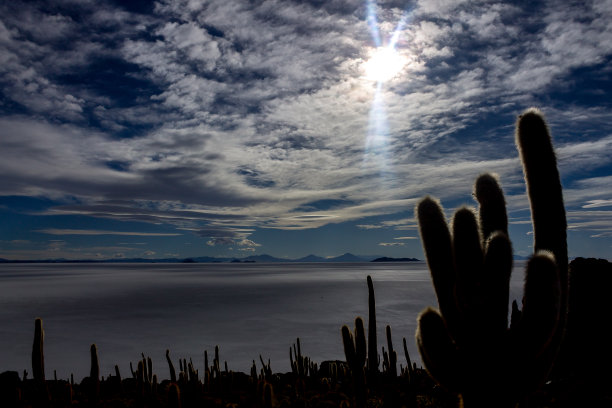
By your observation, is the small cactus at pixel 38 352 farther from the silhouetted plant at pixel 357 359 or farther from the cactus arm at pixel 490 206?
the cactus arm at pixel 490 206

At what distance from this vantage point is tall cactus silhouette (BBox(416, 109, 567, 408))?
13.3 feet

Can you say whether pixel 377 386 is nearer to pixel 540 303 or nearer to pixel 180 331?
pixel 540 303

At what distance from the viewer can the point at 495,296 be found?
4.20 meters

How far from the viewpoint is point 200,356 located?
27.0 metres

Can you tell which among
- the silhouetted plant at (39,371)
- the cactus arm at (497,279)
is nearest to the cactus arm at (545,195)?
the cactus arm at (497,279)

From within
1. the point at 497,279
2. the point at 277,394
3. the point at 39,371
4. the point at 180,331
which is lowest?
the point at 180,331

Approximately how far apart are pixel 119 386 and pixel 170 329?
29325 millimetres

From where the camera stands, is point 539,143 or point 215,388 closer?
point 539,143

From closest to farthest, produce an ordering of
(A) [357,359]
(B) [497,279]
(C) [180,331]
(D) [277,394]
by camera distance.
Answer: (B) [497,279]
(A) [357,359]
(D) [277,394]
(C) [180,331]

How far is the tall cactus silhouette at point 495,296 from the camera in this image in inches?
159

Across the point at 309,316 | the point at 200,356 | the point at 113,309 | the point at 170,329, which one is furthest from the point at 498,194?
the point at 113,309

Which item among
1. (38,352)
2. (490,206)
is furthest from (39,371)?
(490,206)

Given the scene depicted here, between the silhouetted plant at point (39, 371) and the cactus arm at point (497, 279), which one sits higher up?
the cactus arm at point (497, 279)

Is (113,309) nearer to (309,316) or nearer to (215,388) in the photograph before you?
(309,316)
